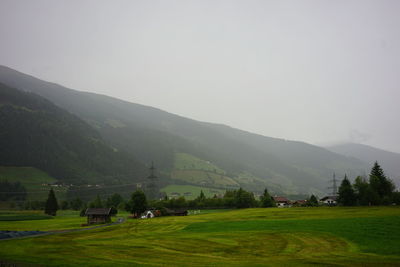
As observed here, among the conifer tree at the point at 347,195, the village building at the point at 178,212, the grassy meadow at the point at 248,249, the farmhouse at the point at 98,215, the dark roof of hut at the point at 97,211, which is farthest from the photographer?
the village building at the point at 178,212

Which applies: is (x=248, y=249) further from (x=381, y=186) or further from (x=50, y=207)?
(x=50, y=207)

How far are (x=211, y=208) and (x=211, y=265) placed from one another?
123 meters

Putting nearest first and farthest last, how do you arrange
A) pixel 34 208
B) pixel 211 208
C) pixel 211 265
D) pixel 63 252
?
pixel 211 265
pixel 63 252
pixel 211 208
pixel 34 208

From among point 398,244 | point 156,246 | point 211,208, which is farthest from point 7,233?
point 211,208

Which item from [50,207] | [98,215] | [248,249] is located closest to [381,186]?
[248,249]

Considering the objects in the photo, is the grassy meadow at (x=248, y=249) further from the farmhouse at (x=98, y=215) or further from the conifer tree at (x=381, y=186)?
the conifer tree at (x=381, y=186)

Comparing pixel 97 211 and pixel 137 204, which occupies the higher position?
pixel 137 204

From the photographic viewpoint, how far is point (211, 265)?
33844 mm

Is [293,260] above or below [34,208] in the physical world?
above

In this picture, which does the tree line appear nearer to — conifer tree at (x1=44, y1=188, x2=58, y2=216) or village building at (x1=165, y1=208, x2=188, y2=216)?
village building at (x1=165, y1=208, x2=188, y2=216)

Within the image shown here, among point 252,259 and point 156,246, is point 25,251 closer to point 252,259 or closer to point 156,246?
point 156,246

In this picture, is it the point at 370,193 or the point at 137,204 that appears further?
the point at 137,204

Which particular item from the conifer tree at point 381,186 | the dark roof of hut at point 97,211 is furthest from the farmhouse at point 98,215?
the conifer tree at point 381,186

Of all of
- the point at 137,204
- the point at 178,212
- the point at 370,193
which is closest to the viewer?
the point at 370,193
